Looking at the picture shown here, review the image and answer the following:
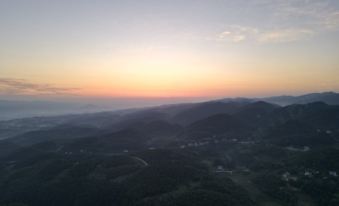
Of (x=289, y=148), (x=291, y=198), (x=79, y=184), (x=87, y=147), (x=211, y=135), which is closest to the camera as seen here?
(x=291, y=198)

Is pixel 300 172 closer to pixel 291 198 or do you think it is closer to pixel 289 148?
pixel 291 198

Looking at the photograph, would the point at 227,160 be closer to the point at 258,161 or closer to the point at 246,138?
the point at 258,161

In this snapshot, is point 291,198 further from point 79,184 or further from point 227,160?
point 79,184

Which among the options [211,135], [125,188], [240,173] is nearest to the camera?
[125,188]

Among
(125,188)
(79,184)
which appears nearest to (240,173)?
(125,188)

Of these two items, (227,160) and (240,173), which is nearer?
(240,173)

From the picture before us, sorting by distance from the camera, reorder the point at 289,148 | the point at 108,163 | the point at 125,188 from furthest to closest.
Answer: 1. the point at 289,148
2. the point at 108,163
3. the point at 125,188

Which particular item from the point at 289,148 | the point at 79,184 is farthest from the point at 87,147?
the point at 289,148

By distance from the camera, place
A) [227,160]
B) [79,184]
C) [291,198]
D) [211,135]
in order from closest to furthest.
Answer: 1. [291,198]
2. [79,184]
3. [227,160]
4. [211,135]
